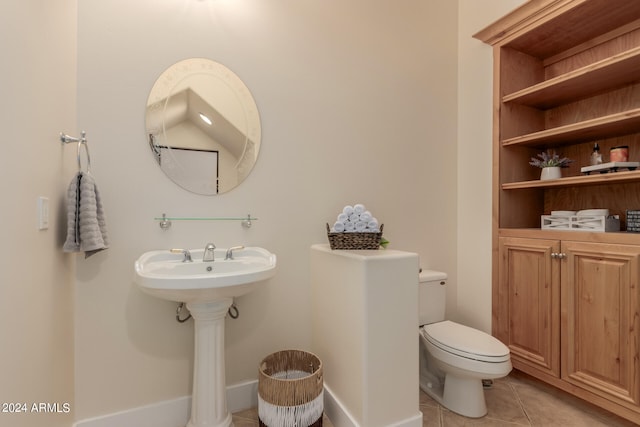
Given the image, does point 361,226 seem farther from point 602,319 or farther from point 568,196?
point 568,196

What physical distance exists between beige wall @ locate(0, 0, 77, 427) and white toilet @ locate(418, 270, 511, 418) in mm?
1754

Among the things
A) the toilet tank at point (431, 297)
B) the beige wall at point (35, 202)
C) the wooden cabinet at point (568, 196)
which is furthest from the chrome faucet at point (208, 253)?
the wooden cabinet at point (568, 196)

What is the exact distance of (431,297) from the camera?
1.99 metres

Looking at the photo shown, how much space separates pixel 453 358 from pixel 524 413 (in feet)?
1.81

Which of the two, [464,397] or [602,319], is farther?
[464,397]

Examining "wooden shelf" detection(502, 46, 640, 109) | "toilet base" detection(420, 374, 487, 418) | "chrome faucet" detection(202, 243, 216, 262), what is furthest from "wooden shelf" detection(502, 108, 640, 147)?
"chrome faucet" detection(202, 243, 216, 262)

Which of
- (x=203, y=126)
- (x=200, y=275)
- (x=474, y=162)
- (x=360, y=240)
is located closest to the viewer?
(x=200, y=275)

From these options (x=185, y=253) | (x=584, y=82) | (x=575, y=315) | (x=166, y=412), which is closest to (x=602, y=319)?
(x=575, y=315)

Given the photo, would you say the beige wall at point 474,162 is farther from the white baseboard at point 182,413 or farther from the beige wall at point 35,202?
the beige wall at point 35,202

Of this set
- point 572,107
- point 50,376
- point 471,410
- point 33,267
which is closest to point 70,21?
point 33,267

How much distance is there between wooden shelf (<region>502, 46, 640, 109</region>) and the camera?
156cm

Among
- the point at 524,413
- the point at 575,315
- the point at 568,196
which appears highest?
the point at 568,196

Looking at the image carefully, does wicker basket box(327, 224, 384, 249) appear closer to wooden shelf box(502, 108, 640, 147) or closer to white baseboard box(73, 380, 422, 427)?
white baseboard box(73, 380, 422, 427)

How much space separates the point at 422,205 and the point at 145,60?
1900 millimetres
